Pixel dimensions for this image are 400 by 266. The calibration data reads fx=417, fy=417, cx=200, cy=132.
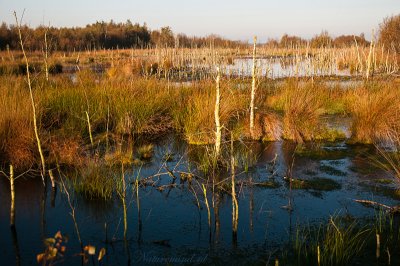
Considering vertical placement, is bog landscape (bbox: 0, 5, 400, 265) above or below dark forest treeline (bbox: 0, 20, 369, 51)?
below

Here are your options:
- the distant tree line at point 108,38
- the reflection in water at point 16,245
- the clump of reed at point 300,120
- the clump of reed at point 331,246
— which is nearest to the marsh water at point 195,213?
the reflection in water at point 16,245

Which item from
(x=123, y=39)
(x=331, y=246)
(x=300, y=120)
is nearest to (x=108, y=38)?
(x=123, y=39)

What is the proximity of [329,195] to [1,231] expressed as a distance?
13.4 feet

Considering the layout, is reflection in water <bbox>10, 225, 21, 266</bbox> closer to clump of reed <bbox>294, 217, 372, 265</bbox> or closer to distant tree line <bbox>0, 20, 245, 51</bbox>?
clump of reed <bbox>294, 217, 372, 265</bbox>

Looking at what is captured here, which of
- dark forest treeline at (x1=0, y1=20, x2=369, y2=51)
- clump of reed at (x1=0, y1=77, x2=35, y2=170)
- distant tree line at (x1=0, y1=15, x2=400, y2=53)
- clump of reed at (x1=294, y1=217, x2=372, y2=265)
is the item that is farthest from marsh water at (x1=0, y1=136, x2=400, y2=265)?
dark forest treeline at (x1=0, y1=20, x2=369, y2=51)

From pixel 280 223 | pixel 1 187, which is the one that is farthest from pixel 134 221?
pixel 1 187

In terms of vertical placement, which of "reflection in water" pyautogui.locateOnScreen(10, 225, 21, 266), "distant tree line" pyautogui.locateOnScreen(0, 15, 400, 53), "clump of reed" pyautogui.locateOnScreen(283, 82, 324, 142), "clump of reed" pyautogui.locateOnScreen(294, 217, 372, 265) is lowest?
"reflection in water" pyautogui.locateOnScreen(10, 225, 21, 266)

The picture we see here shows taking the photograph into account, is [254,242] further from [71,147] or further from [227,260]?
[71,147]

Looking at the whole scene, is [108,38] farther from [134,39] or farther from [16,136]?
[16,136]

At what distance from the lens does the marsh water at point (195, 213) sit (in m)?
A: 4.14

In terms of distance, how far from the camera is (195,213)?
16.8 feet

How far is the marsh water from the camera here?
4137 millimetres

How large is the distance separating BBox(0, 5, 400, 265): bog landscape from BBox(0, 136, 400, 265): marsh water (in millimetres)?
20

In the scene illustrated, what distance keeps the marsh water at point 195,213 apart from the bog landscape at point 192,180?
0.02 m
